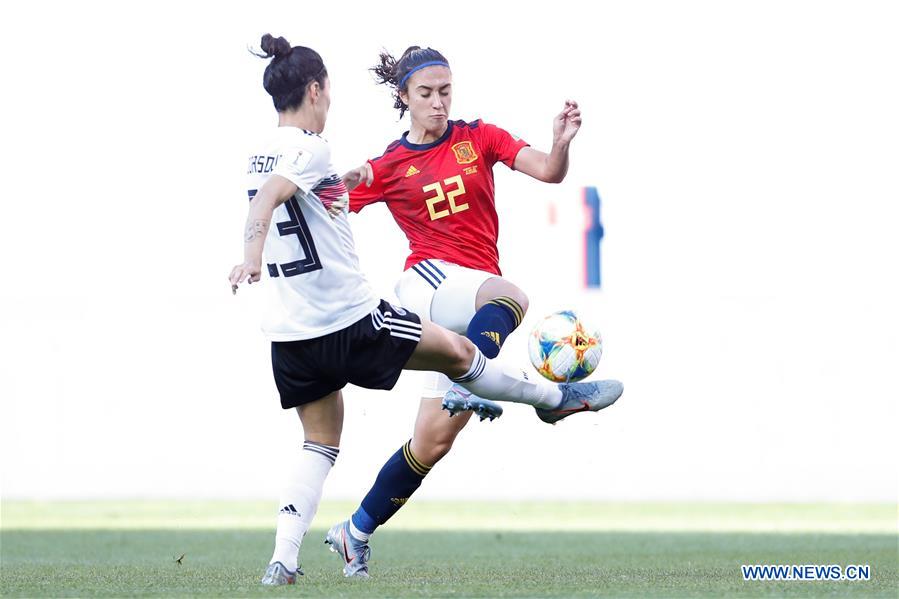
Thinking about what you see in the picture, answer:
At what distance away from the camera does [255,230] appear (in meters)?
5.01

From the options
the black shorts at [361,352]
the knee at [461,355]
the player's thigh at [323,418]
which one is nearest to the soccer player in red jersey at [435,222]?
the knee at [461,355]

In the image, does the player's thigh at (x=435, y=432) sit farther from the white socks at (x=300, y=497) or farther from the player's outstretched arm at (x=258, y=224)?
the player's outstretched arm at (x=258, y=224)

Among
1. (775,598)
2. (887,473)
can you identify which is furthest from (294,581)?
(887,473)

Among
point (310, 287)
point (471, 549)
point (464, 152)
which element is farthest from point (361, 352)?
point (471, 549)

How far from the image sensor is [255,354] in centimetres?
1466

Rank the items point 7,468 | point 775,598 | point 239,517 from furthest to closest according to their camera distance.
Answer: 1. point 7,468
2. point 239,517
3. point 775,598

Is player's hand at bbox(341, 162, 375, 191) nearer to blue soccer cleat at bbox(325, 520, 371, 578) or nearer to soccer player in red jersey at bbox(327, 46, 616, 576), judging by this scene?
soccer player in red jersey at bbox(327, 46, 616, 576)

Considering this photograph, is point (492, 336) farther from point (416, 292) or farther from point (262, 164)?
point (262, 164)

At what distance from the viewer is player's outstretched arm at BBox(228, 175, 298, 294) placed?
4.89 meters

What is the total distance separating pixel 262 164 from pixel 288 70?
0.41m

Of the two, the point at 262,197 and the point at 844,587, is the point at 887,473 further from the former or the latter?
the point at 262,197

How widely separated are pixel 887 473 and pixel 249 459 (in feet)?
22.4

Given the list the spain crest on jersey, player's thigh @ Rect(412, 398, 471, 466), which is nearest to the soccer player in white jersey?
player's thigh @ Rect(412, 398, 471, 466)

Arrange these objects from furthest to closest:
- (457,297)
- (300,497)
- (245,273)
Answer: (457,297), (300,497), (245,273)
